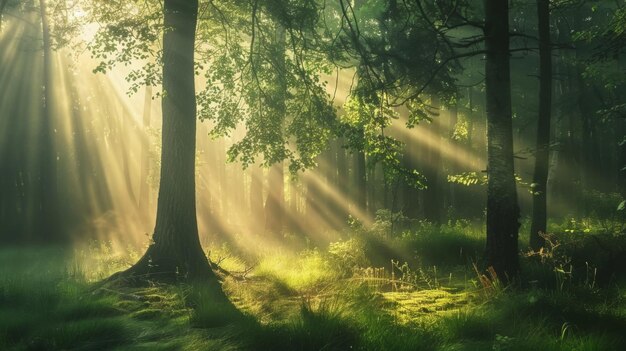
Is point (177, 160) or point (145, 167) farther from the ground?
point (145, 167)

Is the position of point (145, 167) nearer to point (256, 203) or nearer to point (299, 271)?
point (256, 203)

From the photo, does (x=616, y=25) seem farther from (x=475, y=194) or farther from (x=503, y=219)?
(x=475, y=194)

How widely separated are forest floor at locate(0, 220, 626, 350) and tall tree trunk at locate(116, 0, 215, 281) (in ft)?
2.92

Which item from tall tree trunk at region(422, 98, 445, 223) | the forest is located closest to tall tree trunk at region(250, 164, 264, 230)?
the forest

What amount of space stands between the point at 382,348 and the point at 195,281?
15.6 ft

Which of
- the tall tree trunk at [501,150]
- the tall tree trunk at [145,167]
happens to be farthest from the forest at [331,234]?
the tall tree trunk at [145,167]

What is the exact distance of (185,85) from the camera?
932 centimetres

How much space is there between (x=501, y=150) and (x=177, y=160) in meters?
5.76

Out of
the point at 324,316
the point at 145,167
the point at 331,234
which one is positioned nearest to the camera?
the point at 324,316

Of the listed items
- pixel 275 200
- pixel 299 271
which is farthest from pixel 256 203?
pixel 299 271

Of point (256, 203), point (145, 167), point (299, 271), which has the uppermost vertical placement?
point (145, 167)

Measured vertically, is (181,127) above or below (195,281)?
above

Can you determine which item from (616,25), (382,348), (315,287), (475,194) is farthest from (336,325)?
(475,194)

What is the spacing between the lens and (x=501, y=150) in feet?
24.1
